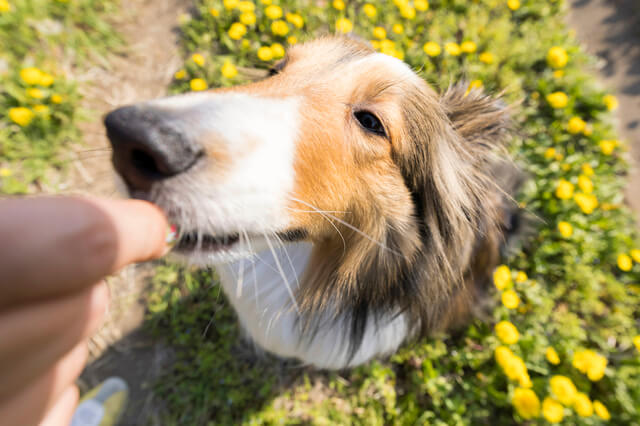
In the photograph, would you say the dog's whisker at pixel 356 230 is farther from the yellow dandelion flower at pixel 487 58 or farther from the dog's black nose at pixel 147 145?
the yellow dandelion flower at pixel 487 58

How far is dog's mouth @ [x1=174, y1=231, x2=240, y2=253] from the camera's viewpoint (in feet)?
3.43

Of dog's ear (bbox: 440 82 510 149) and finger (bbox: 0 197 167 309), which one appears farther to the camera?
dog's ear (bbox: 440 82 510 149)

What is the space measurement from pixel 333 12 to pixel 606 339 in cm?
401

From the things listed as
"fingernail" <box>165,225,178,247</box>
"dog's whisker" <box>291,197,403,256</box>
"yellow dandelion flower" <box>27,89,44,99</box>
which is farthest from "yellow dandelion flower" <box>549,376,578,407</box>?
"yellow dandelion flower" <box>27,89,44,99</box>

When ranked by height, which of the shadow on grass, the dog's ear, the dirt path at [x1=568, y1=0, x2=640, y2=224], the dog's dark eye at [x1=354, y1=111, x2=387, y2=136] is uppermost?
the dirt path at [x1=568, y1=0, x2=640, y2=224]

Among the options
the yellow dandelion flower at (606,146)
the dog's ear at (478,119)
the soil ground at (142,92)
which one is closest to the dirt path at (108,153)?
the soil ground at (142,92)

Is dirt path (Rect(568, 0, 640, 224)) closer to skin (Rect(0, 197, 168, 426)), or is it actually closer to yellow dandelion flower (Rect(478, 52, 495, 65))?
yellow dandelion flower (Rect(478, 52, 495, 65))

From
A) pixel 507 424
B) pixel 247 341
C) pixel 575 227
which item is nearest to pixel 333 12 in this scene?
pixel 575 227

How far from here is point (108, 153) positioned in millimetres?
2916

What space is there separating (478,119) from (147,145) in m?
1.64

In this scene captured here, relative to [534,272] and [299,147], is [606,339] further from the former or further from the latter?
[299,147]

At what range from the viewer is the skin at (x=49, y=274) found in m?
0.48

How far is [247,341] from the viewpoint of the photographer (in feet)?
8.77

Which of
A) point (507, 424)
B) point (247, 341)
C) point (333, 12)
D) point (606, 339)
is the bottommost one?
point (247, 341)
